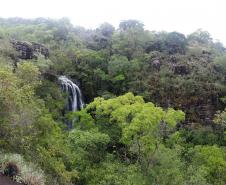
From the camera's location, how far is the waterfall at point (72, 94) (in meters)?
35.9

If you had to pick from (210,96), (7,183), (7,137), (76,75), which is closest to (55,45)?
(76,75)

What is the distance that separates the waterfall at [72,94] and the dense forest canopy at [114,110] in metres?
0.98

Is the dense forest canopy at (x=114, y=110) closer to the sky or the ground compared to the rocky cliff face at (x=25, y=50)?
closer to the ground

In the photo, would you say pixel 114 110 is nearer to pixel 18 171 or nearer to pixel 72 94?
pixel 72 94

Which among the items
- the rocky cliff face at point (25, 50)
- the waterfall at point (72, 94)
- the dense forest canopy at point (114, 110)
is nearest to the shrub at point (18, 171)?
the dense forest canopy at point (114, 110)

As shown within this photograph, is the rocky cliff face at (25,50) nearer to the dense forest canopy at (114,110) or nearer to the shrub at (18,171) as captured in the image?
the dense forest canopy at (114,110)

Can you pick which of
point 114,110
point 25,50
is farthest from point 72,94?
point 114,110

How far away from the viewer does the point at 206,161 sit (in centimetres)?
2556

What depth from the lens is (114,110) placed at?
25.1 metres

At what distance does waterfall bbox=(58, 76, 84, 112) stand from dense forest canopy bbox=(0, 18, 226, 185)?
98cm

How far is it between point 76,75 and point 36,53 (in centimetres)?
492

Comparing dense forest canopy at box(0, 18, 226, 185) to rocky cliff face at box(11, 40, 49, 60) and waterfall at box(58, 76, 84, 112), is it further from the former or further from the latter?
waterfall at box(58, 76, 84, 112)

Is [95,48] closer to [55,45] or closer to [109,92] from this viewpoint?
Result: [55,45]

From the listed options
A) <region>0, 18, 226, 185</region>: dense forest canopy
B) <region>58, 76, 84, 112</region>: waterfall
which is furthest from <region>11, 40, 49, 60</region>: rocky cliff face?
<region>58, 76, 84, 112</region>: waterfall
